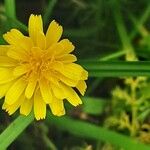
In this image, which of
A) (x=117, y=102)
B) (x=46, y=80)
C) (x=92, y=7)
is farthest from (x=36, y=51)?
(x=92, y=7)

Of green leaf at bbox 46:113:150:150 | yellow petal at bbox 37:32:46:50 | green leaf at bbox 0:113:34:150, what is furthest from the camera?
green leaf at bbox 46:113:150:150

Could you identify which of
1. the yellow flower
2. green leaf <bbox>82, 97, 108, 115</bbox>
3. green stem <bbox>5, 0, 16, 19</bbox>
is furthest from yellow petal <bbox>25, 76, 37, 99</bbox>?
green leaf <bbox>82, 97, 108, 115</bbox>

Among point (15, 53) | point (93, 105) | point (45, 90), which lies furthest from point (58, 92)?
point (93, 105)

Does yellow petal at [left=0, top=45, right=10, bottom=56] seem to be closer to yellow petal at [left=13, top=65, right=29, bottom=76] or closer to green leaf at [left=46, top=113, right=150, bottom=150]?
yellow petal at [left=13, top=65, right=29, bottom=76]

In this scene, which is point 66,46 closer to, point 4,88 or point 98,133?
point 4,88

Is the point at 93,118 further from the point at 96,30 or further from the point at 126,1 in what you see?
the point at 126,1

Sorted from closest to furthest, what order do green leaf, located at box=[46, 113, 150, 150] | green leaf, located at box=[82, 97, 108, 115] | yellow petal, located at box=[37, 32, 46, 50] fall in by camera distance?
1. yellow petal, located at box=[37, 32, 46, 50]
2. green leaf, located at box=[46, 113, 150, 150]
3. green leaf, located at box=[82, 97, 108, 115]

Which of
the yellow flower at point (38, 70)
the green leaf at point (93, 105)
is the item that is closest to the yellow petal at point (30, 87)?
the yellow flower at point (38, 70)
